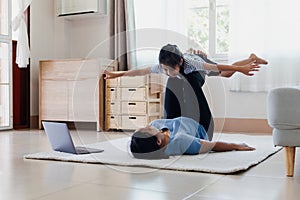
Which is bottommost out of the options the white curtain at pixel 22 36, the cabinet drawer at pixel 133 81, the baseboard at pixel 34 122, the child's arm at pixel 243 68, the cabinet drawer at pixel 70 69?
the baseboard at pixel 34 122

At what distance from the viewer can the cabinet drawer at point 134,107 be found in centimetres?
A: 395

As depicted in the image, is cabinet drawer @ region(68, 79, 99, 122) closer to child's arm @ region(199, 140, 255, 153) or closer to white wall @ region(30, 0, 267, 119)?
white wall @ region(30, 0, 267, 119)

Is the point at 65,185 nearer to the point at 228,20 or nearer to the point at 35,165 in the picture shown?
the point at 35,165

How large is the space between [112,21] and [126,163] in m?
2.80

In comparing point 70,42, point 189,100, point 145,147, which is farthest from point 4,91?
point 145,147

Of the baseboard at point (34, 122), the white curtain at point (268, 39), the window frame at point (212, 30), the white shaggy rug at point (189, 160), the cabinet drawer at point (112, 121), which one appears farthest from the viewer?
the baseboard at point (34, 122)

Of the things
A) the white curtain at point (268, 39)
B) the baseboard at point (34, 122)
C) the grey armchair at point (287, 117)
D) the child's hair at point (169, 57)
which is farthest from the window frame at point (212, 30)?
the grey armchair at point (287, 117)

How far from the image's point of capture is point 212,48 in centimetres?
418

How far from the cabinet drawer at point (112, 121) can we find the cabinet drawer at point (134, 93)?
0.76 ft

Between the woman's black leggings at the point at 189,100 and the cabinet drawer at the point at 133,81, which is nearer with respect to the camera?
the woman's black leggings at the point at 189,100

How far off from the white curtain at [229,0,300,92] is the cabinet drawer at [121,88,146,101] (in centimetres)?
88

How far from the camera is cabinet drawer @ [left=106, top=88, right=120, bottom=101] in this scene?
4.09 metres

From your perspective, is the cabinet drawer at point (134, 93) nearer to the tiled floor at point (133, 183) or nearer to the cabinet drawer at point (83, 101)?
the cabinet drawer at point (83, 101)

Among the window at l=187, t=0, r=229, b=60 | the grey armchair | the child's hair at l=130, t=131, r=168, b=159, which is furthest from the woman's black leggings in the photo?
the window at l=187, t=0, r=229, b=60
